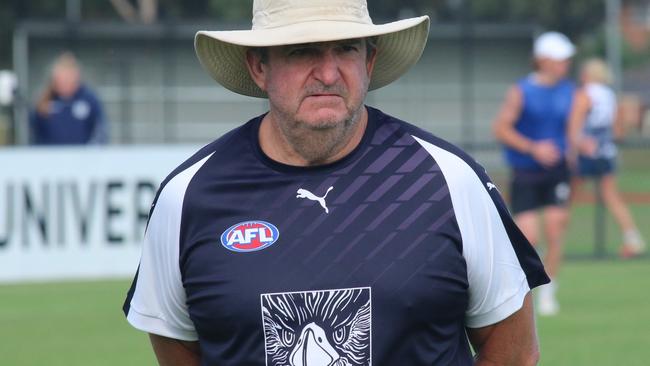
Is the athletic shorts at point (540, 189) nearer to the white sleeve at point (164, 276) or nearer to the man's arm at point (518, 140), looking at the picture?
the man's arm at point (518, 140)

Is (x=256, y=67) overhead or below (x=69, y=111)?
overhead

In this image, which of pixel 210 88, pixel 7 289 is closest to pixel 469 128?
pixel 210 88

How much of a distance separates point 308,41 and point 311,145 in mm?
289

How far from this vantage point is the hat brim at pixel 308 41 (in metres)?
4.05

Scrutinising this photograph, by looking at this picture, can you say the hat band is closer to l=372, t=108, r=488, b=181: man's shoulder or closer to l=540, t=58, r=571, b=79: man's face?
l=372, t=108, r=488, b=181: man's shoulder

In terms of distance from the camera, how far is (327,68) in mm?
4031

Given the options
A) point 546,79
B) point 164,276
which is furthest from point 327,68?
point 546,79

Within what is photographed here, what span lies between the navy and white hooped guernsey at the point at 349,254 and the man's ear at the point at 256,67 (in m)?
0.19

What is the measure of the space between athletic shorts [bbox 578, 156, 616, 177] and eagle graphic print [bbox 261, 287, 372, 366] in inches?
577

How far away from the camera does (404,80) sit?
31.3 meters

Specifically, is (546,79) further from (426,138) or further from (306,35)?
(306,35)

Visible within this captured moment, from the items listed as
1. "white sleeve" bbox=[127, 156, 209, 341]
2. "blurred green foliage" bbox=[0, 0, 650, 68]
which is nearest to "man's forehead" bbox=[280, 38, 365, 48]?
"white sleeve" bbox=[127, 156, 209, 341]

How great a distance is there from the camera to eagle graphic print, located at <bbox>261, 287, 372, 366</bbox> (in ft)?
13.3

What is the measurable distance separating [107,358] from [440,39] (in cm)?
1863
